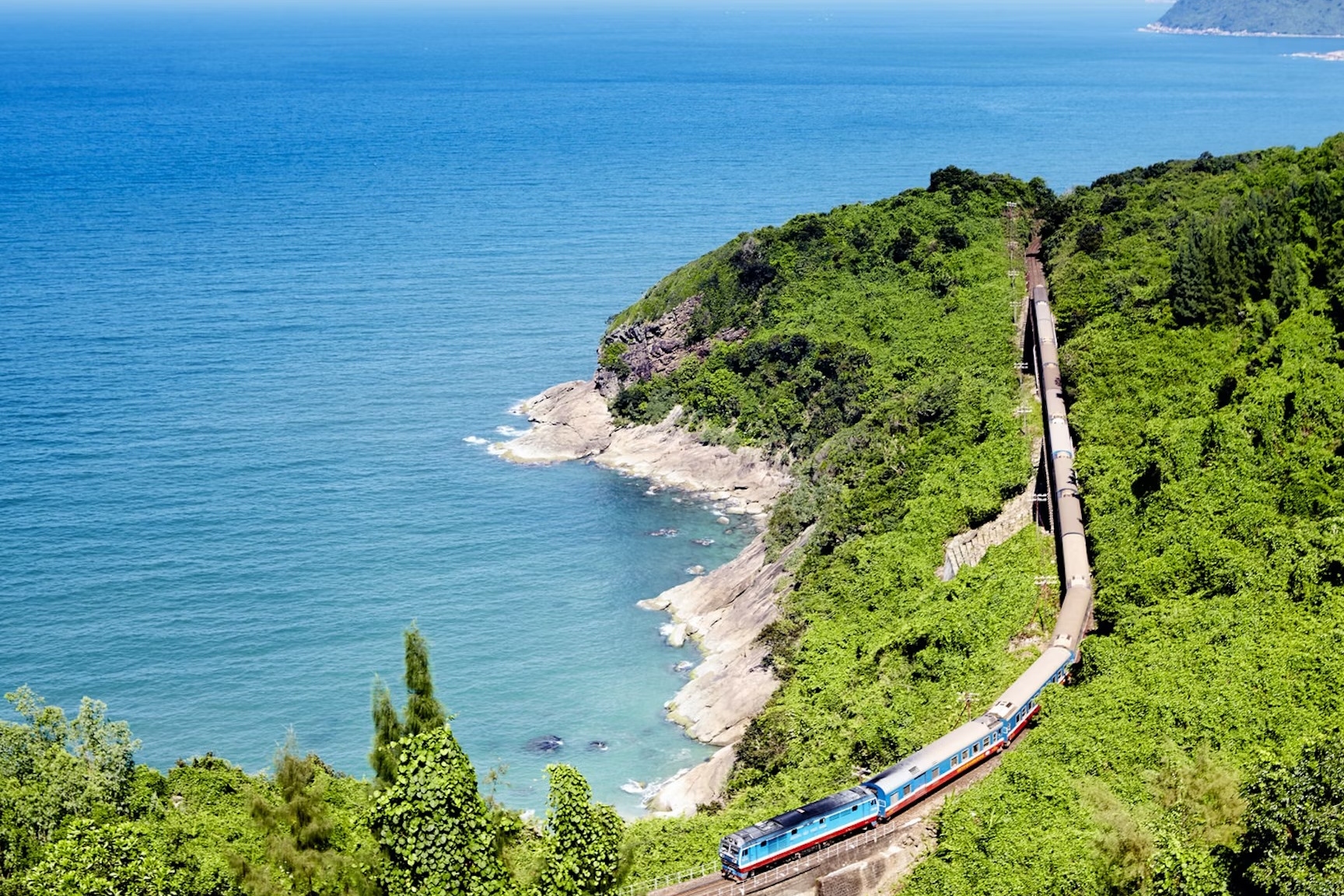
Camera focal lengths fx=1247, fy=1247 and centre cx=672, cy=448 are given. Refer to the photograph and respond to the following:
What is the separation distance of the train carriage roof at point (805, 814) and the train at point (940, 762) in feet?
0.08

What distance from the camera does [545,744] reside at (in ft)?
203

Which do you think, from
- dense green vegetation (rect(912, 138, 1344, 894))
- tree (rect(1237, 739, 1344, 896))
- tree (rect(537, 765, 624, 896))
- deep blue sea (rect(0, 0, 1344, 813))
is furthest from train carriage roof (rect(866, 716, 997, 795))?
deep blue sea (rect(0, 0, 1344, 813))

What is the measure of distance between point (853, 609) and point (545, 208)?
404ft

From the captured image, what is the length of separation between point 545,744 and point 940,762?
83.4ft

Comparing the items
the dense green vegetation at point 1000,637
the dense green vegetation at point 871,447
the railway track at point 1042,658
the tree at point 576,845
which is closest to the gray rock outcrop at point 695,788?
the dense green vegetation at point 871,447

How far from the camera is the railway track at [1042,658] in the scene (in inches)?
1538

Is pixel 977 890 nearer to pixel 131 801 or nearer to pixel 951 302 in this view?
pixel 131 801

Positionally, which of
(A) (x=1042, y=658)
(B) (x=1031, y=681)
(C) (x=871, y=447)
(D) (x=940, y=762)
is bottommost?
(D) (x=940, y=762)

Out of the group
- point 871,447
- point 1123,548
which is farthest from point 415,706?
point 871,447

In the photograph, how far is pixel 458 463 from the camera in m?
96.2

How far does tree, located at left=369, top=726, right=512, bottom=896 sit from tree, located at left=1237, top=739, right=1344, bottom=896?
57.7 feet

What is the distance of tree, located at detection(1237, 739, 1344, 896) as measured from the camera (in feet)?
90.9

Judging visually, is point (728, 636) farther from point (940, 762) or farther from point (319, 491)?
point (319, 491)

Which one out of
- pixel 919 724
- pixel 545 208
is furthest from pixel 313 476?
pixel 545 208
